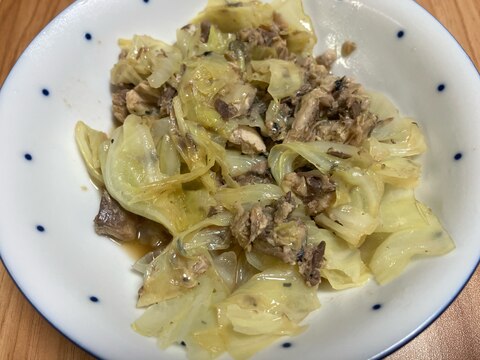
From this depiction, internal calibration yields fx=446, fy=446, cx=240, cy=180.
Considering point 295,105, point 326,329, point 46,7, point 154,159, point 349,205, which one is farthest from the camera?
point 46,7

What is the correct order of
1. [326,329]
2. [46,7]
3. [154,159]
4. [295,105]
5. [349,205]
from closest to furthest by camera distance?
1. [326,329]
2. [349,205]
3. [154,159]
4. [295,105]
5. [46,7]

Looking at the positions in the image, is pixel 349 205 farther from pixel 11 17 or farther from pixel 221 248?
pixel 11 17

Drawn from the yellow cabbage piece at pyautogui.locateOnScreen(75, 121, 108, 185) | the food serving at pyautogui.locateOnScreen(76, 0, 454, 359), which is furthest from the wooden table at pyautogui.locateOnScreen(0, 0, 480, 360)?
the yellow cabbage piece at pyautogui.locateOnScreen(75, 121, 108, 185)

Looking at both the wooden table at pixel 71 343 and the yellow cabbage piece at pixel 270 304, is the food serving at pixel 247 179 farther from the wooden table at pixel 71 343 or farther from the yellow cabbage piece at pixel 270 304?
the wooden table at pixel 71 343

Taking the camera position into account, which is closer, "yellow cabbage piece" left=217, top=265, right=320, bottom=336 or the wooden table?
"yellow cabbage piece" left=217, top=265, right=320, bottom=336

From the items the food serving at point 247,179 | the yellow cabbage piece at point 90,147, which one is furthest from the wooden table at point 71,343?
the yellow cabbage piece at point 90,147

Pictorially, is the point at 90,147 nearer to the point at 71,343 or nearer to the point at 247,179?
the point at 247,179

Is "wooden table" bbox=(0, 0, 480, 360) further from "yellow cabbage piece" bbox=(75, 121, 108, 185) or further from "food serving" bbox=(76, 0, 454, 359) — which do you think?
"yellow cabbage piece" bbox=(75, 121, 108, 185)

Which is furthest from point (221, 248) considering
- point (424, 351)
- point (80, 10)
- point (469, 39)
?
point (469, 39)
